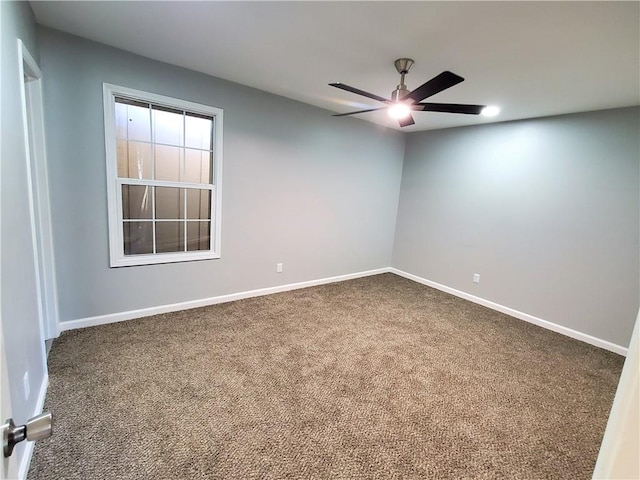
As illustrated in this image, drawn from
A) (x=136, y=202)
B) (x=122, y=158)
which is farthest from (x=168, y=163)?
(x=136, y=202)

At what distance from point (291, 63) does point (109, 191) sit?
77.0 inches

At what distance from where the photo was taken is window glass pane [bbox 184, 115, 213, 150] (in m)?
3.05

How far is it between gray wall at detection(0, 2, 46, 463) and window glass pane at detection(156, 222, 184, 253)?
3.99ft

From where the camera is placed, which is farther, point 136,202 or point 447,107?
point 136,202

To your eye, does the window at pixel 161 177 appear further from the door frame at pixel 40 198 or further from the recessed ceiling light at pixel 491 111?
the recessed ceiling light at pixel 491 111

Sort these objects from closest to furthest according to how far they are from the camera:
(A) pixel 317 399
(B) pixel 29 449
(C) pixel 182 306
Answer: (B) pixel 29 449, (A) pixel 317 399, (C) pixel 182 306

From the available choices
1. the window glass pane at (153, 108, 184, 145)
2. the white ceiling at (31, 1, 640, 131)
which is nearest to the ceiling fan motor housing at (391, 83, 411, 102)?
the white ceiling at (31, 1, 640, 131)

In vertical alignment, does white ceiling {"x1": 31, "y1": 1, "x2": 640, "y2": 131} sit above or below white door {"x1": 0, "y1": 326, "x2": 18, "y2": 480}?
above

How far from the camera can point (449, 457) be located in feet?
5.50

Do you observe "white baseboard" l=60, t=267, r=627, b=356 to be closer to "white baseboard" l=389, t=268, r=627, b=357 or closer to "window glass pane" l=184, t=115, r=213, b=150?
"white baseboard" l=389, t=268, r=627, b=357

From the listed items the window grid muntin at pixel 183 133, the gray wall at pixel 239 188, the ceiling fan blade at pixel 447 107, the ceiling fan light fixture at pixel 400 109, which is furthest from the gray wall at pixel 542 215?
the window grid muntin at pixel 183 133

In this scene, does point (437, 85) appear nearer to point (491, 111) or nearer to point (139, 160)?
point (491, 111)

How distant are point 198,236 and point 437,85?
269 cm

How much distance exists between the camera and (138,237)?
2.94 metres
